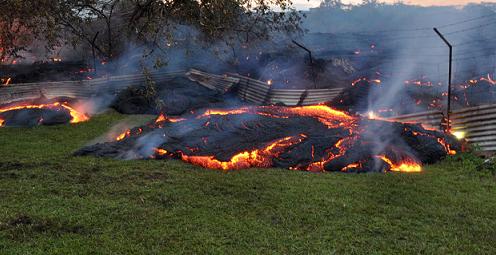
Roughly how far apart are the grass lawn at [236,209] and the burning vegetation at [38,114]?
692cm

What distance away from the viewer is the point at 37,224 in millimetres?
8250

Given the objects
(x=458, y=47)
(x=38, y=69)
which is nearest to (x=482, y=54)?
(x=458, y=47)

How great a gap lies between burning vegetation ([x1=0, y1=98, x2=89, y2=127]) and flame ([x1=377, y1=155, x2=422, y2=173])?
49.7ft

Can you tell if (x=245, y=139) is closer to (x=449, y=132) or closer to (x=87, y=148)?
(x=87, y=148)

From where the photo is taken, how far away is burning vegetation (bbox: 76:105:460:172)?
43.7 feet

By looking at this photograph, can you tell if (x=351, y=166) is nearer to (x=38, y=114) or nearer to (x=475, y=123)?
(x=475, y=123)

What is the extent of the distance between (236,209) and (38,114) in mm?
14835

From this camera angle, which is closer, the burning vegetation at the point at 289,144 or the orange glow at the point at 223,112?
the burning vegetation at the point at 289,144

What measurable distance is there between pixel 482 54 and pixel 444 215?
24.8 meters

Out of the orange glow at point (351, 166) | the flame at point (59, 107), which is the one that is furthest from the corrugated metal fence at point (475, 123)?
the flame at point (59, 107)

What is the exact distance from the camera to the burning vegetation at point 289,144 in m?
13.3

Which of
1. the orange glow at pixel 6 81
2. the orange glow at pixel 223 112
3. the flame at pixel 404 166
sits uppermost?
the orange glow at pixel 6 81

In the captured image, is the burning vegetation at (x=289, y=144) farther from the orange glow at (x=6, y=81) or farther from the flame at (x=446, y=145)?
the orange glow at (x=6, y=81)

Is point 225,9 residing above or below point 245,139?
above
